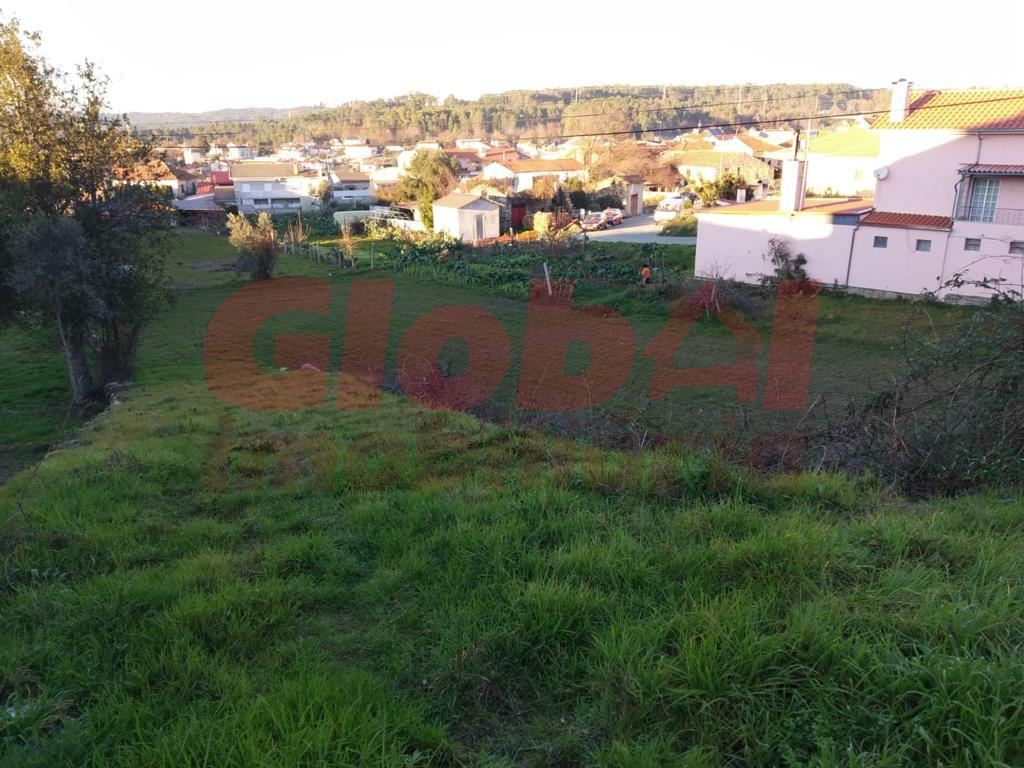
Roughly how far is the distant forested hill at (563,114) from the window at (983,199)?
98.9 metres

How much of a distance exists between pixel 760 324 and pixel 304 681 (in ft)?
62.3

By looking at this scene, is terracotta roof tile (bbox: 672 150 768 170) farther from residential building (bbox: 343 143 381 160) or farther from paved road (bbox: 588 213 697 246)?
residential building (bbox: 343 143 381 160)

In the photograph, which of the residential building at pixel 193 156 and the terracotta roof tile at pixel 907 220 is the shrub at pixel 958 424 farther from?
the residential building at pixel 193 156

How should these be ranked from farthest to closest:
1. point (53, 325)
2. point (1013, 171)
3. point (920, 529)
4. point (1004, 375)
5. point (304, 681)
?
point (1013, 171), point (53, 325), point (1004, 375), point (920, 529), point (304, 681)

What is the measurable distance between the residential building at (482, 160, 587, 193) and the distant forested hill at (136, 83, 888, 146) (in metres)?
57.1

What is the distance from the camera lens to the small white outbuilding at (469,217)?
38531 millimetres

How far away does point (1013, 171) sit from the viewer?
1912 cm

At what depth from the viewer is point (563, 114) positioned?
14875 cm

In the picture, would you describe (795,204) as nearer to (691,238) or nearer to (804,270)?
(804,270)

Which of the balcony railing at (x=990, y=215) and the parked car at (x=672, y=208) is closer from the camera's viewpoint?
the balcony railing at (x=990, y=215)

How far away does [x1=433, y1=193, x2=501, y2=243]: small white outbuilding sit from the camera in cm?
3853

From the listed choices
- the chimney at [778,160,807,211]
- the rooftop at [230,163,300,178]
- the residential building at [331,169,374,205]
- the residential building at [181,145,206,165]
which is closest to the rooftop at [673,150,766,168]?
the residential building at [331,169,374,205]

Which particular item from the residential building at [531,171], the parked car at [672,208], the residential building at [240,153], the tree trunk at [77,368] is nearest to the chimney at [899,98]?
the parked car at [672,208]

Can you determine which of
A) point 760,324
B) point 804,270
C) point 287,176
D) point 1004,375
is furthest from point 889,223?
point 287,176
